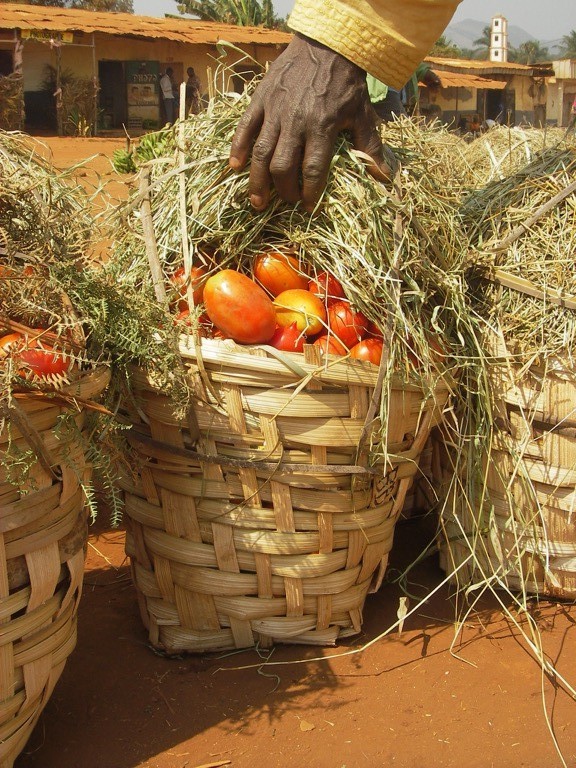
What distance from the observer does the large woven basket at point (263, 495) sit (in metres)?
2.16

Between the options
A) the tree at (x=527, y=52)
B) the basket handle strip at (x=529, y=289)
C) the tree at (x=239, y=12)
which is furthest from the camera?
the tree at (x=527, y=52)

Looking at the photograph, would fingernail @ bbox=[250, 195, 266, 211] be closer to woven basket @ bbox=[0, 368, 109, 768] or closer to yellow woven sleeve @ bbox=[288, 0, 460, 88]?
yellow woven sleeve @ bbox=[288, 0, 460, 88]

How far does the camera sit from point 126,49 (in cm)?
2225

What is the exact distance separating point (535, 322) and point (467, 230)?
1.39 ft

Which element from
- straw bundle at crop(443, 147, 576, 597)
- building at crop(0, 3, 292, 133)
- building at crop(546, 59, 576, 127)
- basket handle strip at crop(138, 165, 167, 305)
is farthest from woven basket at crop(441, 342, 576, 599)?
building at crop(546, 59, 576, 127)

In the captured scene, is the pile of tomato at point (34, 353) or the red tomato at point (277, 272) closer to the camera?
the pile of tomato at point (34, 353)

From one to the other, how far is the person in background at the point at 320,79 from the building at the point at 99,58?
61.0 ft

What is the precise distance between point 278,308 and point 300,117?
19.7 inches

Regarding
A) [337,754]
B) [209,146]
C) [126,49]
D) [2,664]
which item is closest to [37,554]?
[2,664]

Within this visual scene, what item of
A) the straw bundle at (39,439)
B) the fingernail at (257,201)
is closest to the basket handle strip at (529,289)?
the fingernail at (257,201)

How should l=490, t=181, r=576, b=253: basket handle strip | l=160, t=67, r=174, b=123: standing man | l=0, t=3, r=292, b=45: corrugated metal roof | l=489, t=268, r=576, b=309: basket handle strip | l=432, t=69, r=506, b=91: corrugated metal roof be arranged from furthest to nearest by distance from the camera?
l=432, t=69, r=506, b=91: corrugated metal roof → l=160, t=67, r=174, b=123: standing man → l=0, t=3, r=292, b=45: corrugated metal roof → l=490, t=181, r=576, b=253: basket handle strip → l=489, t=268, r=576, b=309: basket handle strip

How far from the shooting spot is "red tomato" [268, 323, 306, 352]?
2.26 meters

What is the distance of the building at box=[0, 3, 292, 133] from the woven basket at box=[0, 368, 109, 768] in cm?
1933

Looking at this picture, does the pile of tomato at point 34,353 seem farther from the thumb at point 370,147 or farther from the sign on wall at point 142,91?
the sign on wall at point 142,91
